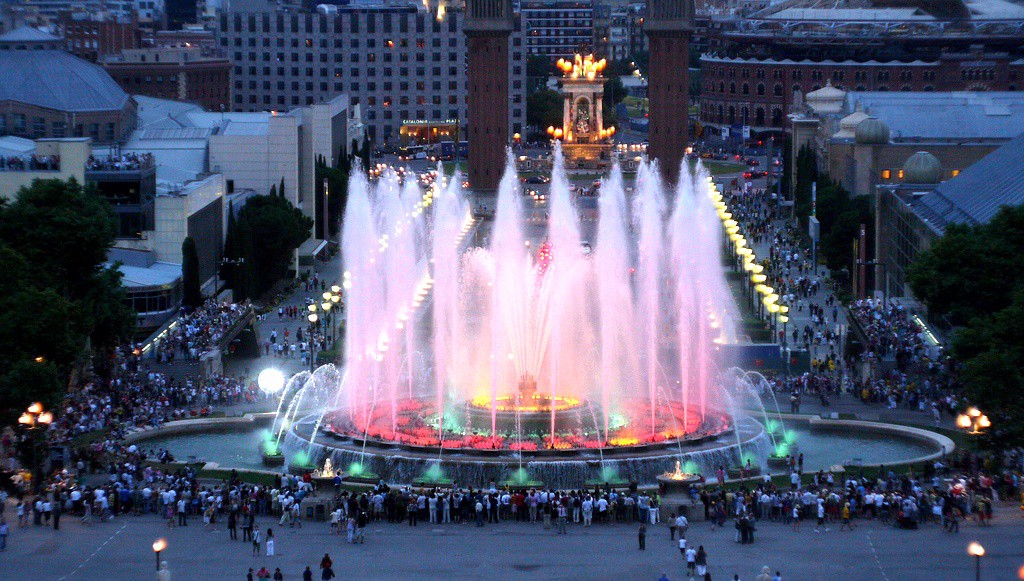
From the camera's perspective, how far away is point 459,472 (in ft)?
156

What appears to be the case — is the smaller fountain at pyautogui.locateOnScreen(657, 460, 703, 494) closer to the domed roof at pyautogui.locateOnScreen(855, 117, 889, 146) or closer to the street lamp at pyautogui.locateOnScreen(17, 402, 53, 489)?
the street lamp at pyautogui.locateOnScreen(17, 402, 53, 489)

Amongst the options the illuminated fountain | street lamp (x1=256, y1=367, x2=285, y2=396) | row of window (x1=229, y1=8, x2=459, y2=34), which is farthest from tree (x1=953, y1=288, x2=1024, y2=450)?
row of window (x1=229, y1=8, x2=459, y2=34)

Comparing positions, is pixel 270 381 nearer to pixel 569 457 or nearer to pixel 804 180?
pixel 569 457

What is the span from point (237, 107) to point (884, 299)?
413ft

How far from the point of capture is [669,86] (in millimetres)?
158375

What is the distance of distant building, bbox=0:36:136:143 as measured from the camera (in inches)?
3868

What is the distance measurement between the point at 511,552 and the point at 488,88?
11951 centimetres

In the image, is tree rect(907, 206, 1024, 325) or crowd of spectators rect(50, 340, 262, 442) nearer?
crowd of spectators rect(50, 340, 262, 442)

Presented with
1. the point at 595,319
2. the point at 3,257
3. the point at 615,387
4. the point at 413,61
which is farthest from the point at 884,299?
the point at 413,61

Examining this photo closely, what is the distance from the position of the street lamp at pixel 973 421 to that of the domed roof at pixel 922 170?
117ft

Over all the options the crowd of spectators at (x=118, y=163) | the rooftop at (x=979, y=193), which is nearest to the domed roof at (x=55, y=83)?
the crowd of spectators at (x=118, y=163)

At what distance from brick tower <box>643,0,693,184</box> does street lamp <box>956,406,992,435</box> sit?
105 metres

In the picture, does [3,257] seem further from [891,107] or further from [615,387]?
[891,107]

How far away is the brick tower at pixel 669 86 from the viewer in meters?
156
